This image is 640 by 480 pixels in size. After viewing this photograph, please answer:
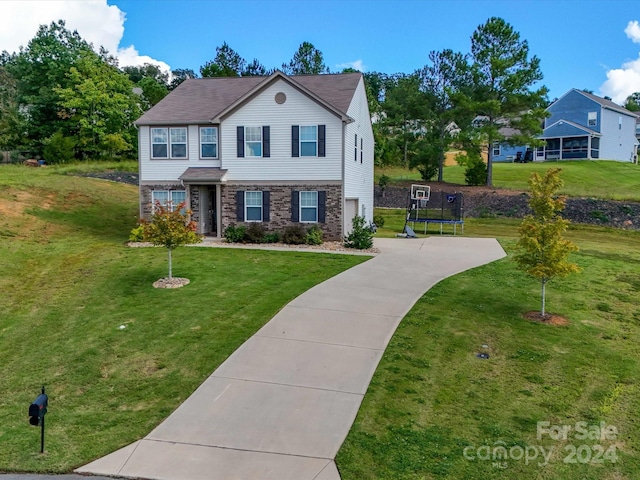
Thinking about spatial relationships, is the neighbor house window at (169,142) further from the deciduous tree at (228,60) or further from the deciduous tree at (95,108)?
the deciduous tree at (228,60)

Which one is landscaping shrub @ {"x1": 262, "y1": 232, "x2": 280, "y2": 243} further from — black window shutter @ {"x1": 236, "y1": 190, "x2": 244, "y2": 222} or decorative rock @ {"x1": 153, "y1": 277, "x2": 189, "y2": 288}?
decorative rock @ {"x1": 153, "y1": 277, "x2": 189, "y2": 288}

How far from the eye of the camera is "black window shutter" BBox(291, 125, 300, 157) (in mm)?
21016

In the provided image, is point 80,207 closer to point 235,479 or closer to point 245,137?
point 245,137

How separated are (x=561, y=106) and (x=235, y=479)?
209 feet

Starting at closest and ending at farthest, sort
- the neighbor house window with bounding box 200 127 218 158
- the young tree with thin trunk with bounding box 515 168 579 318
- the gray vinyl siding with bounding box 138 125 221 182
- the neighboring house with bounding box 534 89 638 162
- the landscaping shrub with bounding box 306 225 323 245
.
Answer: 1. the young tree with thin trunk with bounding box 515 168 579 318
2. the landscaping shrub with bounding box 306 225 323 245
3. the neighbor house window with bounding box 200 127 218 158
4. the gray vinyl siding with bounding box 138 125 221 182
5. the neighboring house with bounding box 534 89 638 162

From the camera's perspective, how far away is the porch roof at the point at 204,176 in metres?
21.2

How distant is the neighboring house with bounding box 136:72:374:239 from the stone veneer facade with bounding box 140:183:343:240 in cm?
4

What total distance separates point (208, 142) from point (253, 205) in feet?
11.3

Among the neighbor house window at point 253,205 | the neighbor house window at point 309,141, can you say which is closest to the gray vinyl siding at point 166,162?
the neighbor house window at point 253,205

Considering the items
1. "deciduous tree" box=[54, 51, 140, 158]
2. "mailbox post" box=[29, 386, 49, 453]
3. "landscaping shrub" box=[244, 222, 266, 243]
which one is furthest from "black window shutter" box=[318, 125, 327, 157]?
"deciduous tree" box=[54, 51, 140, 158]

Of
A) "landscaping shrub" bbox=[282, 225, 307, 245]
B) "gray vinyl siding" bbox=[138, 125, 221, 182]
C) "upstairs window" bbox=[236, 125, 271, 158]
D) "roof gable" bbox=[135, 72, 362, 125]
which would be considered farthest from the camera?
"gray vinyl siding" bbox=[138, 125, 221, 182]

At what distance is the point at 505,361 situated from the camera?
9.08 meters

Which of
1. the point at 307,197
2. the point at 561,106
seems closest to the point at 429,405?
the point at 307,197

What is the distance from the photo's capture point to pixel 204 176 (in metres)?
21.3
